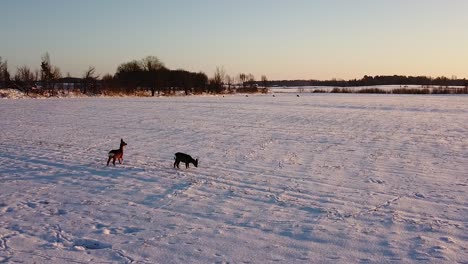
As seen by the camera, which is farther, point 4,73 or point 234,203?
point 4,73

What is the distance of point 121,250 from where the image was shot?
5.73m

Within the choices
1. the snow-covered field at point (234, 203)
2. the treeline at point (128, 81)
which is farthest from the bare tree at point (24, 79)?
the snow-covered field at point (234, 203)

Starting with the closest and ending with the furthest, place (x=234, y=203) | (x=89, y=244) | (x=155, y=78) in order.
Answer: (x=89, y=244), (x=234, y=203), (x=155, y=78)

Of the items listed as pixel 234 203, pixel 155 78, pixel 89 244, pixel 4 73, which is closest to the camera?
pixel 89 244

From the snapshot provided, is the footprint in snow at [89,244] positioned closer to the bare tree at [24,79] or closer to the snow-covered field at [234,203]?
the snow-covered field at [234,203]

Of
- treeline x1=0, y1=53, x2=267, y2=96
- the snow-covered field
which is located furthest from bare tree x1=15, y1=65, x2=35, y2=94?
the snow-covered field

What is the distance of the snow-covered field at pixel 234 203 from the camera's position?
5.80 meters

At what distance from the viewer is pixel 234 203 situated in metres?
8.03

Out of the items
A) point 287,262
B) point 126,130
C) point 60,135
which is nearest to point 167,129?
point 126,130

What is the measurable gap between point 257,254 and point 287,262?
0.45 meters

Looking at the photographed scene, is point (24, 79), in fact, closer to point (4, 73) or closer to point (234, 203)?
point (4, 73)

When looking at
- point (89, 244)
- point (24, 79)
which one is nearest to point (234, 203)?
point (89, 244)

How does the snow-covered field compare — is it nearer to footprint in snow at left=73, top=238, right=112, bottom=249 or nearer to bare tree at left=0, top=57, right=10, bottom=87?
footprint in snow at left=73, top=238, right=112, bottom=249

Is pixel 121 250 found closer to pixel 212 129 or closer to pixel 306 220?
pixel 306 220
